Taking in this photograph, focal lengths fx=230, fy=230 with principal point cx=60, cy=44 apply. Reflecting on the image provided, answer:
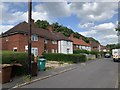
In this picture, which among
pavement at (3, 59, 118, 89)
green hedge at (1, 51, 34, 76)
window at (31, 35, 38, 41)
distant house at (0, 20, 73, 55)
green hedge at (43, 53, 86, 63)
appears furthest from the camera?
window at (31, 35, 38, 41)

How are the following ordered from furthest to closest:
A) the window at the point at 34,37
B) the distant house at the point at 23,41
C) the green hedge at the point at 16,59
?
the window at the point at 34,37, the distant house at the point at 23,41, the green hedge at the point at 16,59

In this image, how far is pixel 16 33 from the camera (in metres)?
43.0

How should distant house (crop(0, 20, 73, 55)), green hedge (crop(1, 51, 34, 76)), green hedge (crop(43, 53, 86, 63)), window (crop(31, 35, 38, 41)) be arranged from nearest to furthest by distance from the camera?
green hedge (crop(1, 51, 34, 76)) < green hedge (crop(43, 53, 86, 63)) < distant house (crop(0, 20, 73, 55)) < window (crop(31, 35, 38, 41))

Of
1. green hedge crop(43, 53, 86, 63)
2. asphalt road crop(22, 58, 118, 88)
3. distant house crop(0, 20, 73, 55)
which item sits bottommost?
asphalt road crop(22, 58, 118, 88)

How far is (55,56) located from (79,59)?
516cm

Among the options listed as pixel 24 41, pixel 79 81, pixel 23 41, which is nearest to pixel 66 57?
pixel 24 41

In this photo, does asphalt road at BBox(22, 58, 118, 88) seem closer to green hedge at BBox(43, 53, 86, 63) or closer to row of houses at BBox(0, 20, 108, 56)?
green hedge at BBox(43, 53, 86, 63)

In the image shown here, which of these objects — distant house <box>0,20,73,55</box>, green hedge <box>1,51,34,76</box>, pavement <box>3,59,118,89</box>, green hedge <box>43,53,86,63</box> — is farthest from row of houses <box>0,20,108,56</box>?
green hedge <box>1,51,34,76</box>

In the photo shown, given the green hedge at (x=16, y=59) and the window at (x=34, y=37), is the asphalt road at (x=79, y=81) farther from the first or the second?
the window at (x=34, y=37)

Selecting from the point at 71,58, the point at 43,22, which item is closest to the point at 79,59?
the point at 71,58

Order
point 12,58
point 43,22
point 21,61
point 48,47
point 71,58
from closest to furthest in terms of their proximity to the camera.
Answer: point 12,58, point 21,61, point 71,58, point 48,47, point 43,22

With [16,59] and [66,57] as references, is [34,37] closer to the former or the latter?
[66,57]

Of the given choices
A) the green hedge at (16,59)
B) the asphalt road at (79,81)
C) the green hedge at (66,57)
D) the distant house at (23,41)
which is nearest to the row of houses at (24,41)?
the distant house at (23,41)

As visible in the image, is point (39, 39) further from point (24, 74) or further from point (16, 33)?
point (24, 74)
